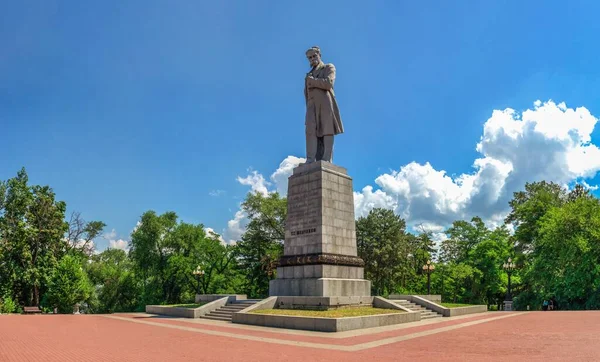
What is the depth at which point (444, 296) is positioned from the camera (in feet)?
162

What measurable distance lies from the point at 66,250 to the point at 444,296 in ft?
129

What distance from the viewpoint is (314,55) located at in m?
22.0

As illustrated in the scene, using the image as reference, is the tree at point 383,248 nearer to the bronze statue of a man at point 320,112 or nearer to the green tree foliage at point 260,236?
the green tree foliage at point 260,236

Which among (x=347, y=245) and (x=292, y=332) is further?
(x=347, y=245)

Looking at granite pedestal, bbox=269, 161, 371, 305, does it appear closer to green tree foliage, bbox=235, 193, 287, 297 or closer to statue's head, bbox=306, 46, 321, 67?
A: statue's head, bbox=306, 46, 321, 67

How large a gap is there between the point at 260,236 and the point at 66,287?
53.7ft

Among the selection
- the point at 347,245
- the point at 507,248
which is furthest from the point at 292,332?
the point at 507,248

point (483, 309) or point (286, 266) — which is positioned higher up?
point (286, 266)

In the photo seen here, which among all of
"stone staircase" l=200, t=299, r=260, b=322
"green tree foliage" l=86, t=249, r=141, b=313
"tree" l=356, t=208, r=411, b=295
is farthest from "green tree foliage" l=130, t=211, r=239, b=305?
"stone staircase" l=200, t=299, r=260, b=322

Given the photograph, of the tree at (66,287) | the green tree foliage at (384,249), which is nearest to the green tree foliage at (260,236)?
the green tree foliage at (384,249)

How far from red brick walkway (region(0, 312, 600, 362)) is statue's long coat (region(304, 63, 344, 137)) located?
10636 millimetres

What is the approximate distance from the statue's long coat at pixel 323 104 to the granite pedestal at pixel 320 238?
6.76ft

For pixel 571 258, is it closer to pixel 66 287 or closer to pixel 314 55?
pixel 314 55

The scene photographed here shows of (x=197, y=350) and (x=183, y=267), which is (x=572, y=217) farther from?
(x=183, y=267)
